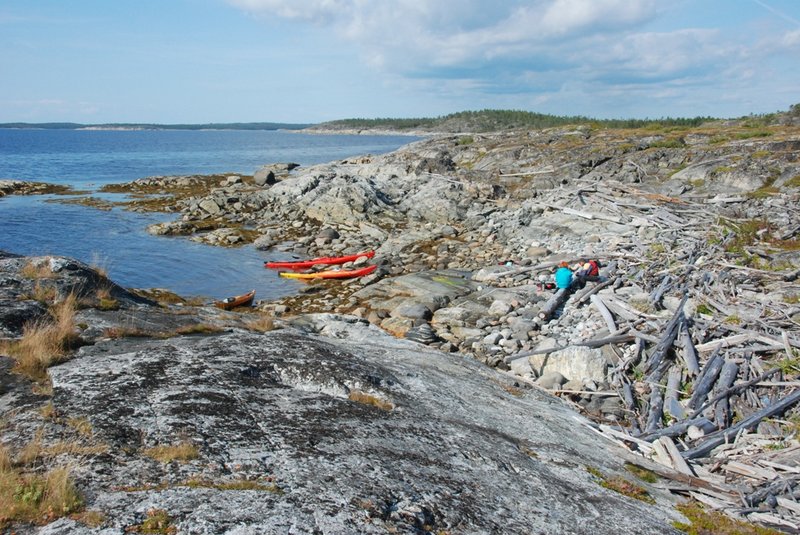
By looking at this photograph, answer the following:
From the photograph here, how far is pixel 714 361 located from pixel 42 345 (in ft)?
45.9

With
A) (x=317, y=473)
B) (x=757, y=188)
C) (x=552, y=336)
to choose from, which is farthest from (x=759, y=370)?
(x=757, y=188)

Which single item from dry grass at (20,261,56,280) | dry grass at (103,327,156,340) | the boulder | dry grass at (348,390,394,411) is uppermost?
dry grass at (20,261,56,280)

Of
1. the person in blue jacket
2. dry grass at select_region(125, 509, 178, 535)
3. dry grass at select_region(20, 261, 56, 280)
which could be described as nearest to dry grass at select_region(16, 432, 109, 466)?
dry grass at select_region(125, 509, 178, 535)

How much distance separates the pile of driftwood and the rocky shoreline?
0.05 metres

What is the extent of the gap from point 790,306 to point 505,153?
49.2 metres

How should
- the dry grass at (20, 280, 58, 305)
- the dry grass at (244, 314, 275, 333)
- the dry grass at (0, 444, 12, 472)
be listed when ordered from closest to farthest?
the dry grass at (0, 444, 12, 472), the dry grass at (20, 280, 58, 305), the dry grass at (244, 314, 275, 333)

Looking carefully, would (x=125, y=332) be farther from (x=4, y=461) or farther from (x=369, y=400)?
(x=369, y=400)

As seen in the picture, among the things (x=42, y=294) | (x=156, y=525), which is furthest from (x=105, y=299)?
(x=156, y=525)

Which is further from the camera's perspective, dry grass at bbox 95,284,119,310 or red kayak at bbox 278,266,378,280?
red kayak at bbox 278,266,378,280

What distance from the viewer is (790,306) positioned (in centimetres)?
1419

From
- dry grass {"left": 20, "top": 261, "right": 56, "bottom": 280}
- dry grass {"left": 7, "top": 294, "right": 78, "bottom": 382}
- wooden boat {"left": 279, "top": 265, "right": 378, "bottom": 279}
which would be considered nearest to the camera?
dry grass {"left": 7, "top": 294, "right": 78, "bottom": 382}

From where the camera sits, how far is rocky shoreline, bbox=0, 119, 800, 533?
6.90m

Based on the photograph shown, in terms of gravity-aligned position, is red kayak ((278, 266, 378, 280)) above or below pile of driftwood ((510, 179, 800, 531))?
below

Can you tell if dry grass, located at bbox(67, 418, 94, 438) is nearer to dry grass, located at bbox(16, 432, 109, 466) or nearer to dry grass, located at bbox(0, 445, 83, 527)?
dry grass, located at bbox(16, 432, 109, 466)
